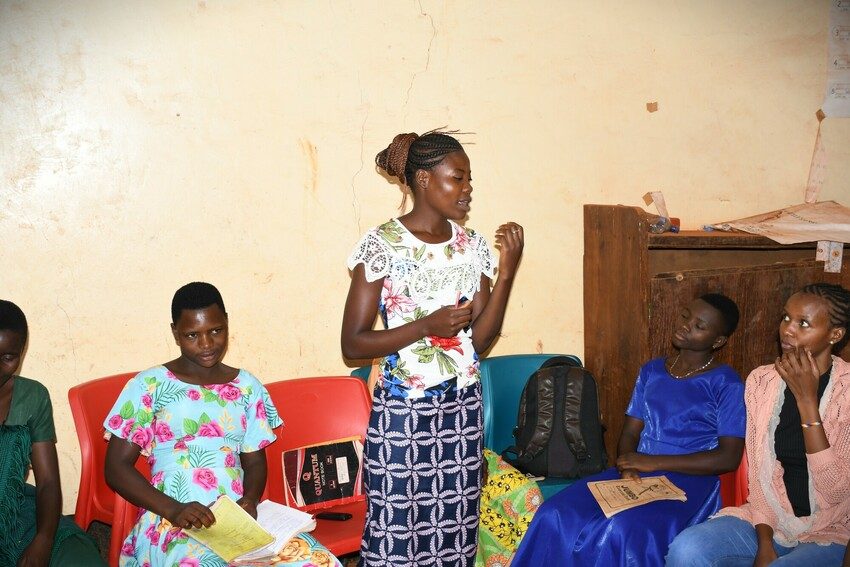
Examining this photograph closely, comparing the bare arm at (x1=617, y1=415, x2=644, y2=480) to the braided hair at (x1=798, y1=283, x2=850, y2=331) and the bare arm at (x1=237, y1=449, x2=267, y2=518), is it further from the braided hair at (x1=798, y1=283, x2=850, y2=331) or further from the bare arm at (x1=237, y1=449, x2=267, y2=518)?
the bare arm at (x1=237, y1=449, x2=267, y2=518)

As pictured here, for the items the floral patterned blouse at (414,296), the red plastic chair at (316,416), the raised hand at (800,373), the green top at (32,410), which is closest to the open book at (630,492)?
the raised hand at (800,373)

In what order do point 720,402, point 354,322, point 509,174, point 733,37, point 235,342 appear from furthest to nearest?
1. point 733,37
2. point 509,174
3. point 235,342
4. point 720,402
5. point 354,322

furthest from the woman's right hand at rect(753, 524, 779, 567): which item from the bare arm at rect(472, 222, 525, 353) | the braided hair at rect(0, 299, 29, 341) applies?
the braided hair at rect(0, 299, 29, 341)

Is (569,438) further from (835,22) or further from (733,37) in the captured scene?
(835,22)

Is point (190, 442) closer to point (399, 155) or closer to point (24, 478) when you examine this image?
point (24, 478)

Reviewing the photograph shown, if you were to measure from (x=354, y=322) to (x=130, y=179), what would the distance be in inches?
59.0

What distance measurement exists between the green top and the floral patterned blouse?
114cm

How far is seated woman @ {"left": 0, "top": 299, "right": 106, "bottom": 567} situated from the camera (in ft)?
7.96

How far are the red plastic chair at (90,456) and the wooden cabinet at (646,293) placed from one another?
7.35ft

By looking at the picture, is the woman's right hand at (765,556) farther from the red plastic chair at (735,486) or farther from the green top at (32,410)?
the green top at (32,410)

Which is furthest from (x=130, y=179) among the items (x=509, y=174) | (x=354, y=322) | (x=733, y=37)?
(x=733, y=37)

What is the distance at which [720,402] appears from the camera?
10.0ft

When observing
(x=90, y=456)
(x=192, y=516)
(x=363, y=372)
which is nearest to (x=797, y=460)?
(x=363, y=372)

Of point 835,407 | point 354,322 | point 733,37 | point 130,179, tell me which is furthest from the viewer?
point 733,37
